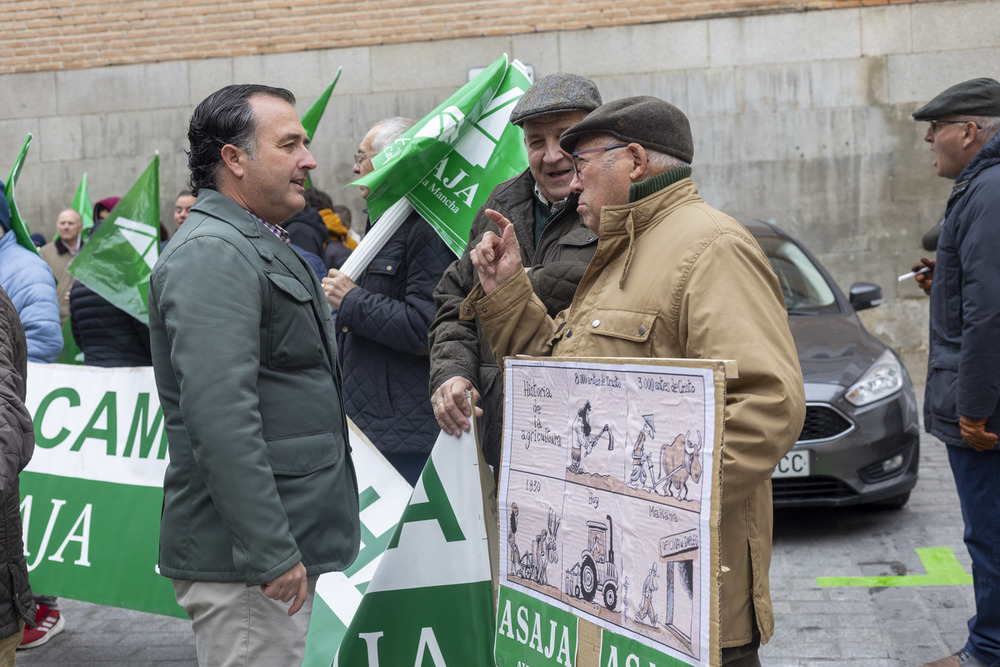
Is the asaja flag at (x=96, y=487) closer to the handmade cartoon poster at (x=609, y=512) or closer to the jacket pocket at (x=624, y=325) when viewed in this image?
the handmade cartoon poster at (x=609, y=512)

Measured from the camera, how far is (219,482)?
2250mm

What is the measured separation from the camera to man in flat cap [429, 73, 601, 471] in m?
3.17

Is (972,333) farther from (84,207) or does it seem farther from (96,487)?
(84,207)

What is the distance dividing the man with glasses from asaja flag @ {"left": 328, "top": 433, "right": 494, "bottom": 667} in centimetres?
63

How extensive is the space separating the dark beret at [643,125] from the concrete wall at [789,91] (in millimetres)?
8853

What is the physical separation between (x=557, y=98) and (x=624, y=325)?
1.11 m

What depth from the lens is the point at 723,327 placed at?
215cm

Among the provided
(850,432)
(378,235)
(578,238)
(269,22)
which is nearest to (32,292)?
(378,235)

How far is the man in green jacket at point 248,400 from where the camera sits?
226cm

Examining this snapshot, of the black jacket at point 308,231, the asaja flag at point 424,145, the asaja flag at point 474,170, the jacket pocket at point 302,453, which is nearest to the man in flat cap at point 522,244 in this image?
the asaja flag at point 474,170

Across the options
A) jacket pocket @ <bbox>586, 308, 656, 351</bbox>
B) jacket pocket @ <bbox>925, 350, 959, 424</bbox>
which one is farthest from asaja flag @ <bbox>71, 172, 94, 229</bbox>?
jacket pocket @ <bbox>586, 308, 656, 351</bbox>

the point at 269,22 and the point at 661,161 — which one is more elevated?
the point at 269,22

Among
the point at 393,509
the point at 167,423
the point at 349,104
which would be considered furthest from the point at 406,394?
the point at 349,104

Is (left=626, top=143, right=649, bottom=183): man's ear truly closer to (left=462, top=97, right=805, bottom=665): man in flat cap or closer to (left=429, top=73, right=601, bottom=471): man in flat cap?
(left=462, top=97, right=805, bottom=665): man in flat cap
